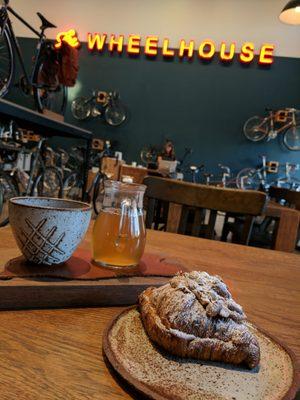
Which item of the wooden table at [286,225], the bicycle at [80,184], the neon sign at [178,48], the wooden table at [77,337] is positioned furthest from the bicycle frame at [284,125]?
the wooden table at [77,337]

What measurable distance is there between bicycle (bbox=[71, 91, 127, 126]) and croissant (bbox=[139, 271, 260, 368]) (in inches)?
328

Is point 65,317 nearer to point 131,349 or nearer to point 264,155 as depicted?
point 131,349

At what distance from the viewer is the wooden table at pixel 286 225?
2.54m

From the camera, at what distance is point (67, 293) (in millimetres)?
523

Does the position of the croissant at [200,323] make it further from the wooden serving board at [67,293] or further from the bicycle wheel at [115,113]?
the bicycle wheel at [115,113]

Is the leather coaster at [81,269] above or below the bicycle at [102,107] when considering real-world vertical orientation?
below

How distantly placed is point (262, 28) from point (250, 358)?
8728 millimetres

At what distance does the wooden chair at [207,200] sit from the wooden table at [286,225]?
1.18 meters

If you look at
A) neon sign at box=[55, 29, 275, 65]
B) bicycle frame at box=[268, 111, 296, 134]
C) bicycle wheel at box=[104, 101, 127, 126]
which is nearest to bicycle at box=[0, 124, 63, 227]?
bicycle wheel at box=[104, 101, 127, 126]

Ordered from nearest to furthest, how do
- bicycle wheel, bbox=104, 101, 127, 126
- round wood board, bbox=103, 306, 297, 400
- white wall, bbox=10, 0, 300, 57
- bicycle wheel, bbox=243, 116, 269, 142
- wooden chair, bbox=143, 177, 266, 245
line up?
round wood board, bbox=103, 306, 297, 400 → wooden chair, bbox=143, 177, 266, 245 → white wall, bbox=10, 0, 300, 57 → bicycle wheel, bbox=243, 116, 269, 142 → bicycle wheel, bbox=104, 101, 127, 126

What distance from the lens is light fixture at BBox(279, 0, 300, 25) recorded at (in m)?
3.63

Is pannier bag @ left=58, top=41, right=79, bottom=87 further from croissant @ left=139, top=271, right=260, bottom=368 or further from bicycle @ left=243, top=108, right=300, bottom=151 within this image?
bicycle @ left=243, top=108, right=300, bottom=151

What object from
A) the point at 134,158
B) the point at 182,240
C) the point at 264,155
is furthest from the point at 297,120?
the point at 182,240

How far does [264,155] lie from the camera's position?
794cm
